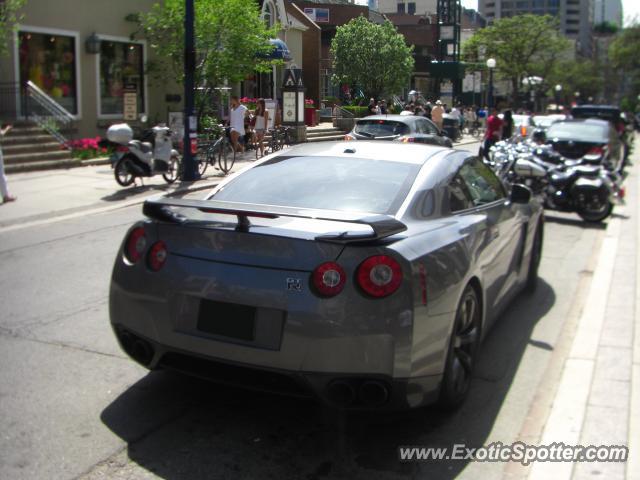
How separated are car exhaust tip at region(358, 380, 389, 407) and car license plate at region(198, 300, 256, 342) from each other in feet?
1.98

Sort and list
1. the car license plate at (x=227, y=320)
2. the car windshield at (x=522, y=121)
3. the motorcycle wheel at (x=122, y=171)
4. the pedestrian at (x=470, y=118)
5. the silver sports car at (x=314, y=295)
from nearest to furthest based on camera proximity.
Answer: the silver sports car at (x=314, y=295)
the car license plate at (x=227, y=320)
the motorcycle wheel at (x=122, y=171)
the car windshield at (x=522, y=121)
the pedestrian at (x=470, y=118)

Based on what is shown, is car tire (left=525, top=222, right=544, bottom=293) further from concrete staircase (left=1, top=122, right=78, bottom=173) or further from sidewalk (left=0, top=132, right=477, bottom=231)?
concrete staircase (left=1, top=122, right=78, bottom=173)

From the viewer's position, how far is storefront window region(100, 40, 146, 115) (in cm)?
2228

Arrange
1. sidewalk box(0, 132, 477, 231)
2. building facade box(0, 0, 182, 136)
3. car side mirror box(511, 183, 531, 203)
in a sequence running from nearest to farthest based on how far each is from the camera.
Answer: car side mirror box(511, 183, 531, 203)
sidewalk box(0, 132, 477, 231)
building facade box(0, 0, 182, 136)

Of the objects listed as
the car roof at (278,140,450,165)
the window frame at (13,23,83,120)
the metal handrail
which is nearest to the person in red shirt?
the metal handrail

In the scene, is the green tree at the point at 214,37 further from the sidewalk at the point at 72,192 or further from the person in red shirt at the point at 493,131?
the person in red shirt at the point at 493,131

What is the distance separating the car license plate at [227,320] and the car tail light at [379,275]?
1.88 ft

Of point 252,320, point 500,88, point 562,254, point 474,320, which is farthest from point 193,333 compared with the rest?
point 500,88

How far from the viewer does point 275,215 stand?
3861 millimetres

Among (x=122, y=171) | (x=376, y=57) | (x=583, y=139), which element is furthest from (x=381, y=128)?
(x=376, y=57)

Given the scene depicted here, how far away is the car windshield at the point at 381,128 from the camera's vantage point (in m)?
17.4

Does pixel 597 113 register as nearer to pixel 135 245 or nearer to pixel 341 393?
pixel 135 245

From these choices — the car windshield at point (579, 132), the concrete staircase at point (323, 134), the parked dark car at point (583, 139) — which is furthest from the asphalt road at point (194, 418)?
the concrete staircase at point (323, 134)

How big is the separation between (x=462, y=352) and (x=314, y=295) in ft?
3.95
